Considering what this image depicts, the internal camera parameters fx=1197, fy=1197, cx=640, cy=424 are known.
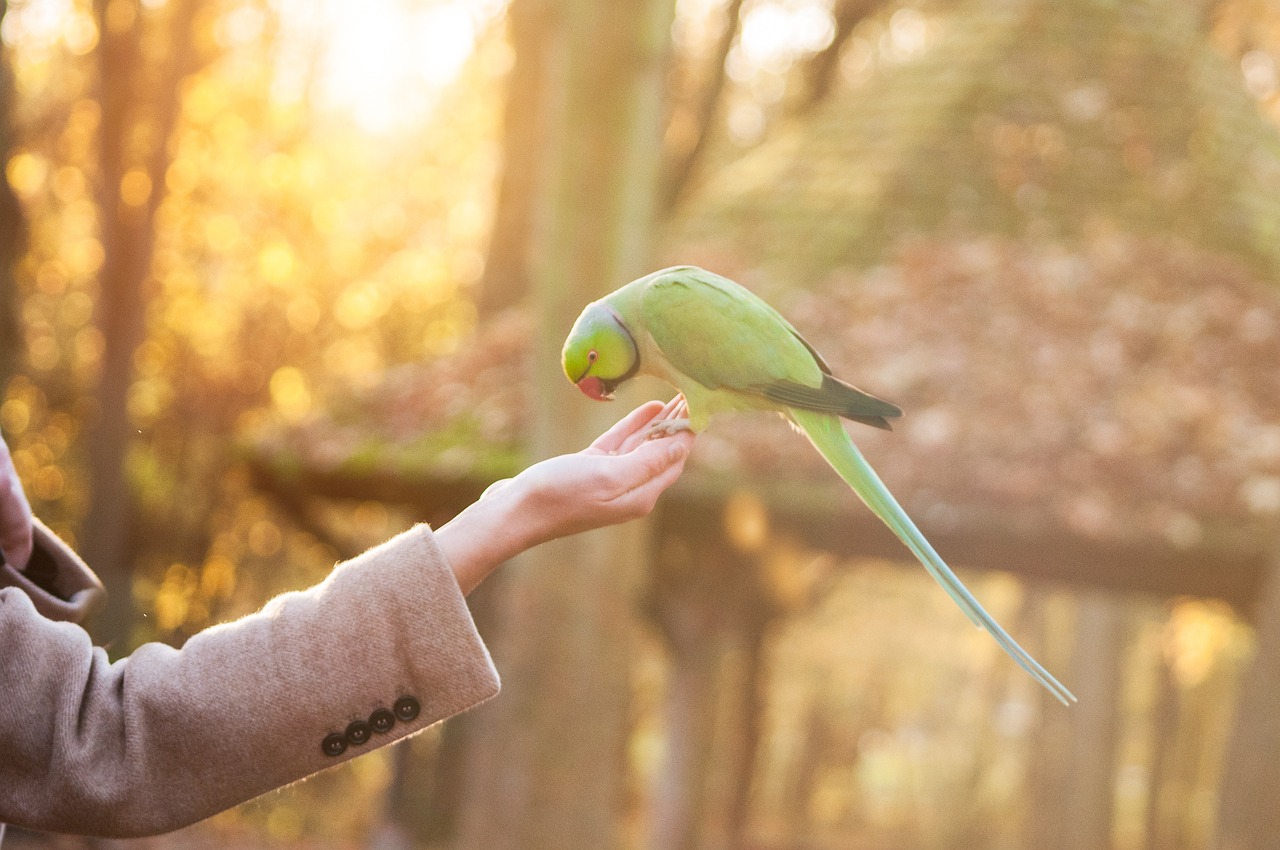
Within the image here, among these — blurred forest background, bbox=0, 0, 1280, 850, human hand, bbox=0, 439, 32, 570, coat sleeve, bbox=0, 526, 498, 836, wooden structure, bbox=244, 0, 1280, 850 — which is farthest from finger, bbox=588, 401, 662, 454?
wooden structure, bbox=244, 0, 1280, 850

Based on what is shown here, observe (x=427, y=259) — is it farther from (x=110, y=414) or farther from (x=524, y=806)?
(x=524, y=806)

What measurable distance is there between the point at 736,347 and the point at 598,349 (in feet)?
0.63

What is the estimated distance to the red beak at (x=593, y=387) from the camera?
1.60 m

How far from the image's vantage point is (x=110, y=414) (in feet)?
30.2

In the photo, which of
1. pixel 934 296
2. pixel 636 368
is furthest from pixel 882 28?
pixel 636 368

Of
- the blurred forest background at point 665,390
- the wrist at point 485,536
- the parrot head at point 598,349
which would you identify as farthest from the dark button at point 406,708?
the blurred forest background at point 665,390

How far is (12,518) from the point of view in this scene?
1256 millimetres

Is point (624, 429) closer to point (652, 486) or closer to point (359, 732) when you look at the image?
point (652, 486)

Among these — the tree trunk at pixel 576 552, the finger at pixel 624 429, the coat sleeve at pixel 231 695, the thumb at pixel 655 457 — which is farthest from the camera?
the tree trunk at pixel 576 552

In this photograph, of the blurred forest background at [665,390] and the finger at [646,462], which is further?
the blurred forest background at [665,390]

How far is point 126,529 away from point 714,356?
9189 mm

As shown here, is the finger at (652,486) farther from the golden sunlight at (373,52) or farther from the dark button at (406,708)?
the golden sunlight at (373,52)

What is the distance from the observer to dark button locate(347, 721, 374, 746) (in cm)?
111

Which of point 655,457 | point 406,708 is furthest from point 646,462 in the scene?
point 406,708
